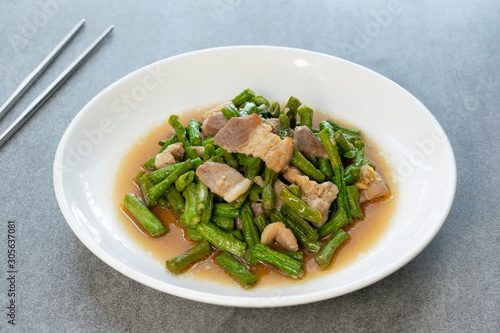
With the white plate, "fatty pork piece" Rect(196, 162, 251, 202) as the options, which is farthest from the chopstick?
"fatty pork piece" Rect(196, 162, 251, 202)

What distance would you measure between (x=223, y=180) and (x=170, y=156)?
41 cm

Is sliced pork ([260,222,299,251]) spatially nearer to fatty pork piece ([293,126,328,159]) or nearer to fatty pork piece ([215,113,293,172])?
fatty pork piece ([215,113,293,172])

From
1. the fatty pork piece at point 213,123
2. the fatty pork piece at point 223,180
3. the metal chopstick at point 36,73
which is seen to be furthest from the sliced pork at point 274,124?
the metal chopstick at point 36,73

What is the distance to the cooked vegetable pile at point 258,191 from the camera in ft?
7.88

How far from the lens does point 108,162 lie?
116 inches

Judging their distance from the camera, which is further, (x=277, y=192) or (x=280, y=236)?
(x=277, y=192)

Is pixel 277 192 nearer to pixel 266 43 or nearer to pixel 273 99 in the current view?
pixel 273 99

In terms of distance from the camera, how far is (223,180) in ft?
8.34

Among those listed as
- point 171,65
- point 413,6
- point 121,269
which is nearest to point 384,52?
point 413,6

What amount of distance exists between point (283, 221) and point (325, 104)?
107 centimetres

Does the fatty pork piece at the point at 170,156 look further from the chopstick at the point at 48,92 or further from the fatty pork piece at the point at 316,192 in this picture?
the chopstick at the point at 48,92

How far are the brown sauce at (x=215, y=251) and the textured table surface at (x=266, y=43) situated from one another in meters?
0.14

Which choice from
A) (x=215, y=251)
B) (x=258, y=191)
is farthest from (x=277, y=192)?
(x=215, y=251)

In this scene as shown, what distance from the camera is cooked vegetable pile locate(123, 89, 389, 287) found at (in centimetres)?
240
